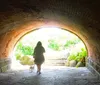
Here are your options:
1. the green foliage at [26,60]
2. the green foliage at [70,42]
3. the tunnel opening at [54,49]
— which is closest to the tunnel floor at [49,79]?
the tunnel opening at [54,49]

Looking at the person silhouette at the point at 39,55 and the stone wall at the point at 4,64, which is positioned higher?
the person silhouette at the point at 39,55

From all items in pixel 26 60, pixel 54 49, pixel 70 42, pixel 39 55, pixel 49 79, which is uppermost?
pixel 70 42

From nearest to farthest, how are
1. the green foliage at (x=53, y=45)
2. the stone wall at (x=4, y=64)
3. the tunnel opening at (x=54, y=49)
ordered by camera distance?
1. the stone wall at (x=4, y=64)
2. the tunnel opening at (x=54, y=49)
3. the green foliage at (x=53, y=45)

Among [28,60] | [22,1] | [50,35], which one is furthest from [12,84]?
[50,35]

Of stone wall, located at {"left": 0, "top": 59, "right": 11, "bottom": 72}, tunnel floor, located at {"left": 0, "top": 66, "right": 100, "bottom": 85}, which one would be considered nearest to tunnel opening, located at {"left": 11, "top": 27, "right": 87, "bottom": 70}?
stone wall, located at {"left": 0, "top": 59, "right": 11, "bottom": 72}

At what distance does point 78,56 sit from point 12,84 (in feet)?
40.5

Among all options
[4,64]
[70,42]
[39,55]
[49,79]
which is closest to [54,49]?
[70,42]

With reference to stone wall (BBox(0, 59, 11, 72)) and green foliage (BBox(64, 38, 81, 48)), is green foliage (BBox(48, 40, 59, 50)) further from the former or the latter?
stone wall (BBox(0, 59, 11, 72))

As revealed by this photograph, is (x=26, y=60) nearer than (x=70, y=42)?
Yes

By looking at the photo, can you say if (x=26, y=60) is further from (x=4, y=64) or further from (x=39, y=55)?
(x=39, y=55)

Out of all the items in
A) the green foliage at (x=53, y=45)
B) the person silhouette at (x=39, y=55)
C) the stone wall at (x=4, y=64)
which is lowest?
the stone wall at (x=4, y=64)

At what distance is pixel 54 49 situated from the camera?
31766mm

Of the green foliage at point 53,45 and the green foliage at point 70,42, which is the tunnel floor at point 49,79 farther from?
the green foliage at point 53,45

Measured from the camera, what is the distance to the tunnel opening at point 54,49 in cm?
2261
